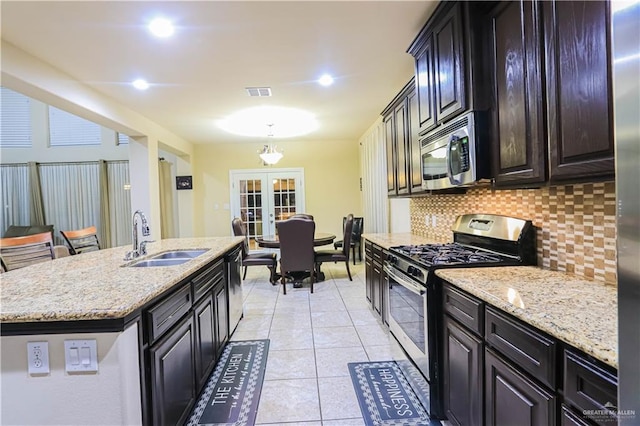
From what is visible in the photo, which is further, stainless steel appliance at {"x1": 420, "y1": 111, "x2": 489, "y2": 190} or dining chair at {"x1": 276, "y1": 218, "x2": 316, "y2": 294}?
dining chair at {"x1": 276, "y1": 218, "x2": 316, "y2": 294}

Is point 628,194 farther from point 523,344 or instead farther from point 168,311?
point 168,311

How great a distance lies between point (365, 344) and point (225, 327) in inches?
48.7

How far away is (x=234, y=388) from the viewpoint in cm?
223

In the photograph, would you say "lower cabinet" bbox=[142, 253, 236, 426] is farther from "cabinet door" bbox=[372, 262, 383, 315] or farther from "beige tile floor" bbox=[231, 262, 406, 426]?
"cabinet door" bbox=[372, 262, 383, 315]

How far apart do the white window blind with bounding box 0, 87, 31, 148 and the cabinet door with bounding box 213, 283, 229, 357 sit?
785 centimetres

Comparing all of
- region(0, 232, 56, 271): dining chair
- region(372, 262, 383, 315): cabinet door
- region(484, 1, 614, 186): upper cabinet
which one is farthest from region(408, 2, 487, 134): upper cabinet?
region(0, 232, 56, 271): dining chair

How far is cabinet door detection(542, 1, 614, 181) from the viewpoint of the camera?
1.06m

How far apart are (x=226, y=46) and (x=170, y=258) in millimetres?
1848

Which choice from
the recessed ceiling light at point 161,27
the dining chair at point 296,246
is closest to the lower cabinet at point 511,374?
the recessed ceiling light at point 161,27

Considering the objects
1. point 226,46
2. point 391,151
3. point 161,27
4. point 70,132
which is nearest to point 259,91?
point 226,46

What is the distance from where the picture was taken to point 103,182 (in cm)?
741

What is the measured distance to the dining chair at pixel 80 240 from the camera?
4.86 metres

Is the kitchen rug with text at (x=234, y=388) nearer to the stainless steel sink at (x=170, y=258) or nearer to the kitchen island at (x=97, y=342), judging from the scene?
the kitchen island at (x=97, y=342)

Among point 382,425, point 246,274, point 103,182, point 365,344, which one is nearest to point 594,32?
point 382,425
